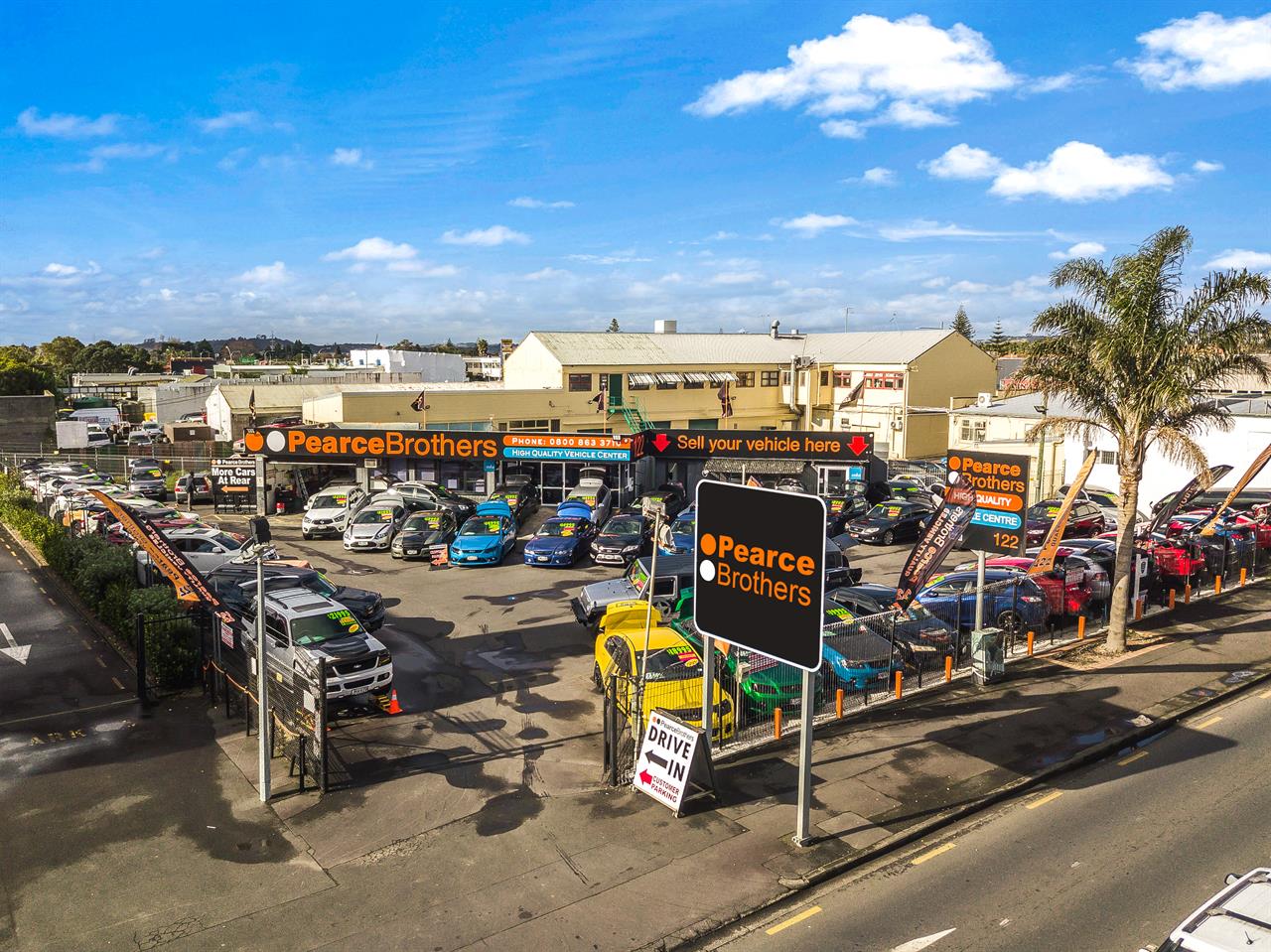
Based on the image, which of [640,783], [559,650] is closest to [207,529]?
[559,650]

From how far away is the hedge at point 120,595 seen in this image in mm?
15656

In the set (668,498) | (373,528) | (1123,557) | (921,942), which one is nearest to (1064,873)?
(921,942)

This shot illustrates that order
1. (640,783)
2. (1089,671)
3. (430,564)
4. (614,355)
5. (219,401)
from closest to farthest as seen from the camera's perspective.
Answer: (640,783) → (1089,671) → (430,564) → (614,355) → (219,401)

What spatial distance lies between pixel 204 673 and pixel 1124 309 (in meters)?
18.6

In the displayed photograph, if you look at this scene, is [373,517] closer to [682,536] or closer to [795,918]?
[682,536]

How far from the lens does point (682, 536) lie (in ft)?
85.4

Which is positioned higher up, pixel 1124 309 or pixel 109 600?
pixel 1124 309

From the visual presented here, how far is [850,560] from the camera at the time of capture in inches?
1112

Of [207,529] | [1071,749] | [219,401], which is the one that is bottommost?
[1071,749]

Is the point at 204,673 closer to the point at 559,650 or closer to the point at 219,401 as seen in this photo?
the point at 559,650

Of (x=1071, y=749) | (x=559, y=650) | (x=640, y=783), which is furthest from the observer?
(x=559, y=650)

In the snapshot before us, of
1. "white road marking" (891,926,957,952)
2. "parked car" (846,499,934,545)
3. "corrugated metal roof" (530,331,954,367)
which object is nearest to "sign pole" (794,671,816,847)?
"white road marking" (891,926,957,952)

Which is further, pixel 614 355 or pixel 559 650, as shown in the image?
pixel 614 355

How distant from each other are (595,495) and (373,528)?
8.44m
